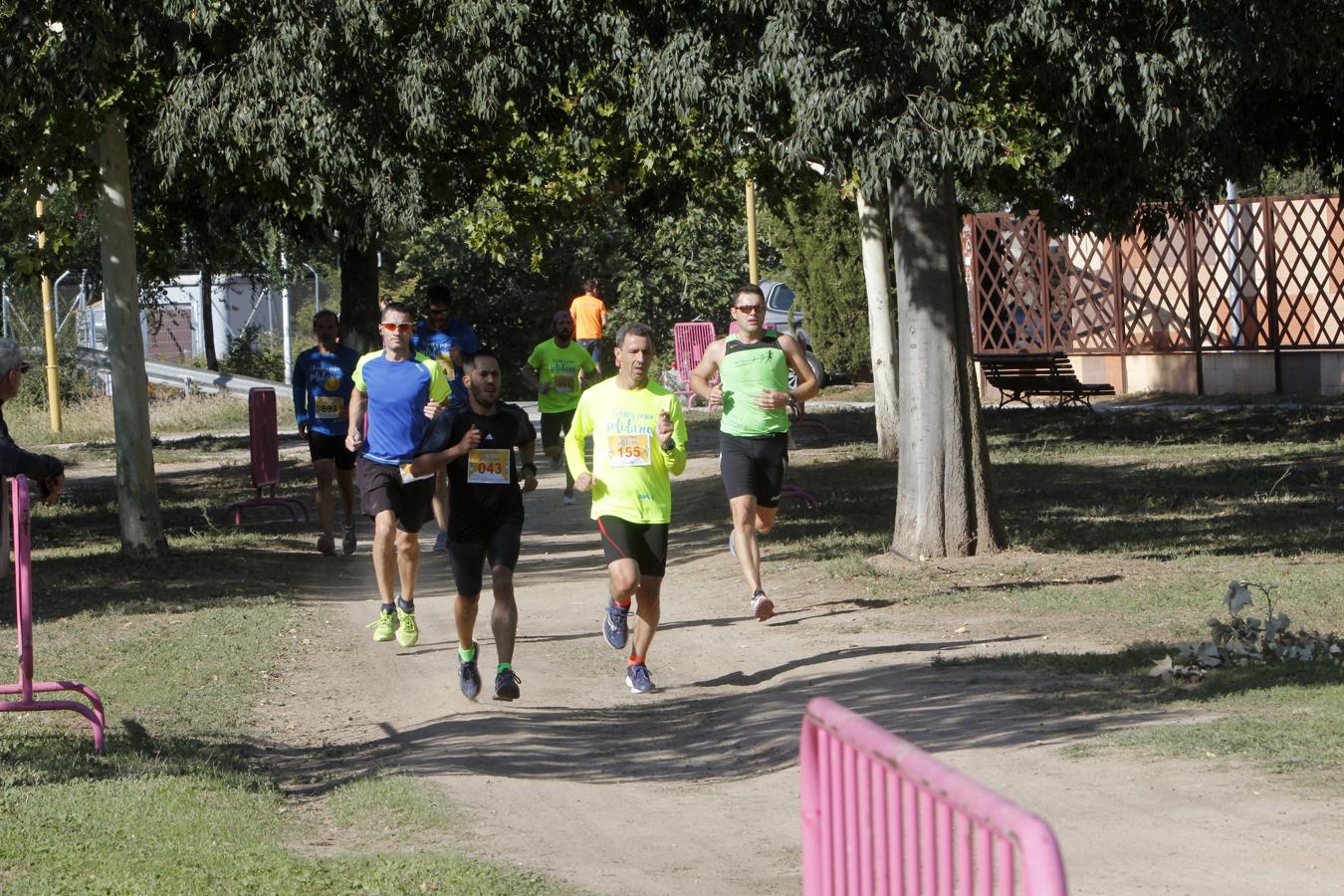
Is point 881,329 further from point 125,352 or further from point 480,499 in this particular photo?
point 480,499

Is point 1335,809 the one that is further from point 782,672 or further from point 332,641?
point 332,641

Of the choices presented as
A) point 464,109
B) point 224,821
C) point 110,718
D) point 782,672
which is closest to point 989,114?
point 464,109

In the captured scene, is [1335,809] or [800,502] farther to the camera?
[800,502]

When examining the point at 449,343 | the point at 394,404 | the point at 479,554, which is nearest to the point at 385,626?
the point at 394,404

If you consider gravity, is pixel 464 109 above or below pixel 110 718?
above

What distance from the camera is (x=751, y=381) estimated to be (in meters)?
11.1

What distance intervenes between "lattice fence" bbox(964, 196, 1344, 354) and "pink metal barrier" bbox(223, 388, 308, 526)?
14671 millimetres

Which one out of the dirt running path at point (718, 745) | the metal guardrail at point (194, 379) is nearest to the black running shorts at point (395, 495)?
the dirt running path at point (718, 745)

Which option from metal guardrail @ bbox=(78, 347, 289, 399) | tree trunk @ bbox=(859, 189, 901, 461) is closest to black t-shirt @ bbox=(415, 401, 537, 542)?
tree trunk @ bbox=(859, 189, 901, 461)

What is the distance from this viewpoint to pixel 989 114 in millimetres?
17750

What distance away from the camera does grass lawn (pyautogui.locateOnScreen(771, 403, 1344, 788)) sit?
25.4 ft

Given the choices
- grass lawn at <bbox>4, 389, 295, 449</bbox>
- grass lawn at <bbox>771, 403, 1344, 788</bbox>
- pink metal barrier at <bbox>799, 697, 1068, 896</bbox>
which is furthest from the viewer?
grass lawn at <bbox>4, 389, 295, 449</bbox>

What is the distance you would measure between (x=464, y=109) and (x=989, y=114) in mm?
6625

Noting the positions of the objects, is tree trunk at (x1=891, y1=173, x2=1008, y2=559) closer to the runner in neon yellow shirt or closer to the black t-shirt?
the runner in neon yellow shirt
